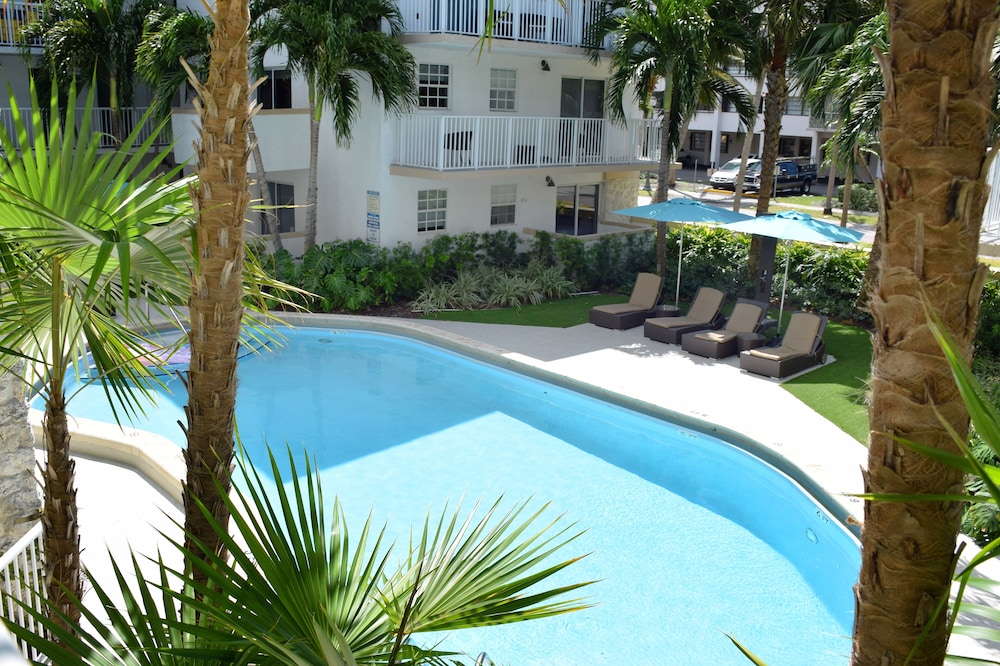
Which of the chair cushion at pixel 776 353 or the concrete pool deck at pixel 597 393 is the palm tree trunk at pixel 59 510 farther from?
the chair cushion at pixel 776 353

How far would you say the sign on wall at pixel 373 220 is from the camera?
20484 millimetres

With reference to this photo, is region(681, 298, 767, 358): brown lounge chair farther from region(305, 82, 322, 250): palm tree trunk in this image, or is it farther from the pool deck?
region(305, 82, 322, 250): palm tree trunk

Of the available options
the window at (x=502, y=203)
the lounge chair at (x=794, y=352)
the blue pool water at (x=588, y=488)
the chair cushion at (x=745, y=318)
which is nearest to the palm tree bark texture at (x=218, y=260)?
the blue pool water at (x=588, y=488)

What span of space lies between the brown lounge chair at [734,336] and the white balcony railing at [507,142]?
647 cm

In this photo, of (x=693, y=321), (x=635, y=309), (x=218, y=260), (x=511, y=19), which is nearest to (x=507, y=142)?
(x=511, y=19)

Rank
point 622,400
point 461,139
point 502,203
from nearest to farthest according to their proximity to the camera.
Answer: point 622,400 < point 461,139 < point 502,203

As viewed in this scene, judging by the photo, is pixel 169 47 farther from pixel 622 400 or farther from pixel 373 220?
pixel 622 400

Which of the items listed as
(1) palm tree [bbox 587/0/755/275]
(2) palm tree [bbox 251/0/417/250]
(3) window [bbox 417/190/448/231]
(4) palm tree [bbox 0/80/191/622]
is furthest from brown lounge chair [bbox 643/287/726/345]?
(4) palm tree [bbox 0/80/191/622]

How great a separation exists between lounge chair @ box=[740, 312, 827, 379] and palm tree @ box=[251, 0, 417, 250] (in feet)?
29.3

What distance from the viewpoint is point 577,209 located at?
80.0ft

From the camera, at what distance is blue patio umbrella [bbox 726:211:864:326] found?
50.4 ft

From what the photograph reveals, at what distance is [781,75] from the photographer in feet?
61.3

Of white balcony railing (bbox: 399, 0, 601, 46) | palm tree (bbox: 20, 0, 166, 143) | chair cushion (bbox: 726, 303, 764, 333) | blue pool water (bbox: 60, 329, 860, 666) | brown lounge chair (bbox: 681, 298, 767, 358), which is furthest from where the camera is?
palm tree (bbox: 20, 0, 166, 143)

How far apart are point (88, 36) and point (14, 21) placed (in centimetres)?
338
